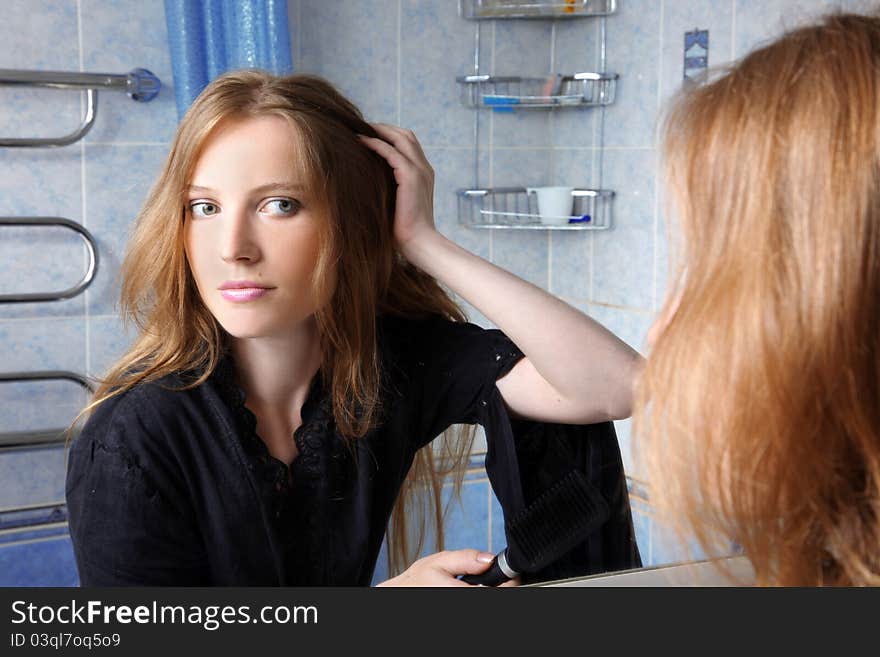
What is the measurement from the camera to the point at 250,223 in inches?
30.7

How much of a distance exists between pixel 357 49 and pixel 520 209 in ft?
1.59

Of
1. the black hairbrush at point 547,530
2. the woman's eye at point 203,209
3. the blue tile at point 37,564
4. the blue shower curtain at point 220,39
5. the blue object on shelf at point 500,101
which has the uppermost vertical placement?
the blue shower curtain at point 220,39

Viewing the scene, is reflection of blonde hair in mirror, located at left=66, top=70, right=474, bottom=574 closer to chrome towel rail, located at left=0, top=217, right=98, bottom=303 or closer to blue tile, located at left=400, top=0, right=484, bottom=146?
chrome towel rail, located at left=0, top=217, right=98, bottom=303

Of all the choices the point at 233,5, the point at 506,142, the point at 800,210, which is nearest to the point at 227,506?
the point at 800,210

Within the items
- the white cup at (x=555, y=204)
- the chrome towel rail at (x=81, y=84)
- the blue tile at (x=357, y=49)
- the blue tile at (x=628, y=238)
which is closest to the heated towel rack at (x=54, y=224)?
the chrome towel rail at (x=81, y=84)

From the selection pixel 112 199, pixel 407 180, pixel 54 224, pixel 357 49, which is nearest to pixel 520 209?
pixel 357 49

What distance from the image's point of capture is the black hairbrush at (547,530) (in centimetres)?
73

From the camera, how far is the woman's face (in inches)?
30.6

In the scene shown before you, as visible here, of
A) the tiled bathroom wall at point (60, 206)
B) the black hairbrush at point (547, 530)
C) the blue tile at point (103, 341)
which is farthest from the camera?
the blue tile at point (103, 341)

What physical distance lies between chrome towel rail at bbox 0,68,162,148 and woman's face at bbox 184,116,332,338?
1.02 m

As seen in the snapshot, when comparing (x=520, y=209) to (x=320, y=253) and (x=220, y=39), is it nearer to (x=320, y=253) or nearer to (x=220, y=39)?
(x=220, y=39)

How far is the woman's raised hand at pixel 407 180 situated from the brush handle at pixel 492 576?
291mm

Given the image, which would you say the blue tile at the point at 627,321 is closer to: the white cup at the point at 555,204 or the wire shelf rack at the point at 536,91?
the white cup at the point at 555,204

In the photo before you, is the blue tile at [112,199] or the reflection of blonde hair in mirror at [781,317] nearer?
the reflection of blonde hair in mirror at [781,317]
